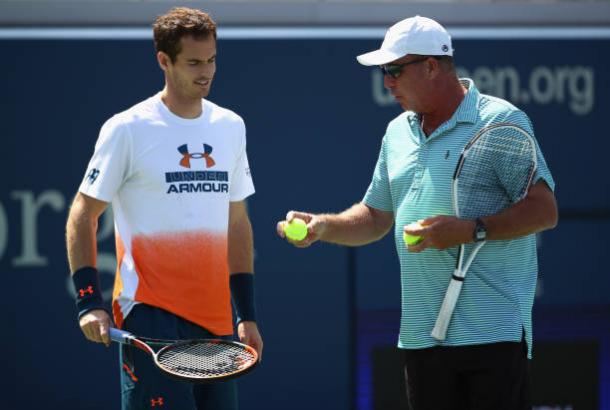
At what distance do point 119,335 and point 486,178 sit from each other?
1.29 m

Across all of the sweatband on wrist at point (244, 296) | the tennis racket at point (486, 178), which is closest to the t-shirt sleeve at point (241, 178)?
the sweatband on wrist at point (244, 296)

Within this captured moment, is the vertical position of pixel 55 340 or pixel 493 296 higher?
pixel 493 296

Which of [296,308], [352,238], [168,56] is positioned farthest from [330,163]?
[168,56]

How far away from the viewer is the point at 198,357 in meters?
3.84

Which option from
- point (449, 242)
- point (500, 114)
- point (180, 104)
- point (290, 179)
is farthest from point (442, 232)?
point (290, 179)

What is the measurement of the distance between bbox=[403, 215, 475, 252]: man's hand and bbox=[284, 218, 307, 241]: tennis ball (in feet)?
1.32

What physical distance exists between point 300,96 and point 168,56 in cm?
184

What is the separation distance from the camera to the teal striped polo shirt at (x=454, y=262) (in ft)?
12.8

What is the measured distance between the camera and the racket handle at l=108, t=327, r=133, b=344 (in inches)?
151

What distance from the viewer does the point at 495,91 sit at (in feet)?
19.6

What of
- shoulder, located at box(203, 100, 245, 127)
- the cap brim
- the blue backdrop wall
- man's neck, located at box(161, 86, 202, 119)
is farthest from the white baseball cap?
the blue backdrop wall

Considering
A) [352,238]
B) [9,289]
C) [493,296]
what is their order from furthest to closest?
[9,289], [352,238], [493,296]

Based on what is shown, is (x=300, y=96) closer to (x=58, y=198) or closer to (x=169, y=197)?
(x=58, y=198)

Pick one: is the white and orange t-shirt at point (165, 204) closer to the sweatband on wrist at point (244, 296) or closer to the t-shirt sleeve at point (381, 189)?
the sweatband on wrist at point (244, 296)
